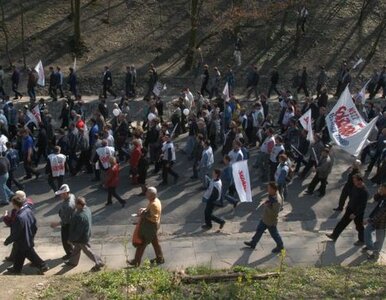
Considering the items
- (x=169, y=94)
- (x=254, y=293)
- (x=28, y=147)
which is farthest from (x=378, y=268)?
(x=169, y=94)

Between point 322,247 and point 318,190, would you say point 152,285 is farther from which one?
point 318,190

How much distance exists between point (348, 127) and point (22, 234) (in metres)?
8.15

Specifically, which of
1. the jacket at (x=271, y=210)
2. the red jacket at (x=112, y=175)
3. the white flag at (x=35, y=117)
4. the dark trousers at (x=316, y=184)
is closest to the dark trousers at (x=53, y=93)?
the white flag at (x=35, y=117)

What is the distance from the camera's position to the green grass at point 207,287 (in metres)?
9.10

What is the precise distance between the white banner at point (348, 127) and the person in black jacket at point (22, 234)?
7.41 meters

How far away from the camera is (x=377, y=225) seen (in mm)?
11219

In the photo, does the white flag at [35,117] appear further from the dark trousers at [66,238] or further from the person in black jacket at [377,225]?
the person in black jacket at [377,225]

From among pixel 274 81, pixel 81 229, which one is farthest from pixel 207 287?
pixel 274 81

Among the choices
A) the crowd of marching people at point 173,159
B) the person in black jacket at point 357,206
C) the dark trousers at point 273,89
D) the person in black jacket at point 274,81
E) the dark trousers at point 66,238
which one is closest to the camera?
the crowd of marching people at point 173,159

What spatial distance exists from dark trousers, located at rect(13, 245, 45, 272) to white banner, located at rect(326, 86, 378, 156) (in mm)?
7398

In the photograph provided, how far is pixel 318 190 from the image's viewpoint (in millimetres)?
15359

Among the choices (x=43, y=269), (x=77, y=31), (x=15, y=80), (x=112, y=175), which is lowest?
(x=43, y=269)

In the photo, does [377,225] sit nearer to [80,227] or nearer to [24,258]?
[80,227]

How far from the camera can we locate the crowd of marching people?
34.8ft
